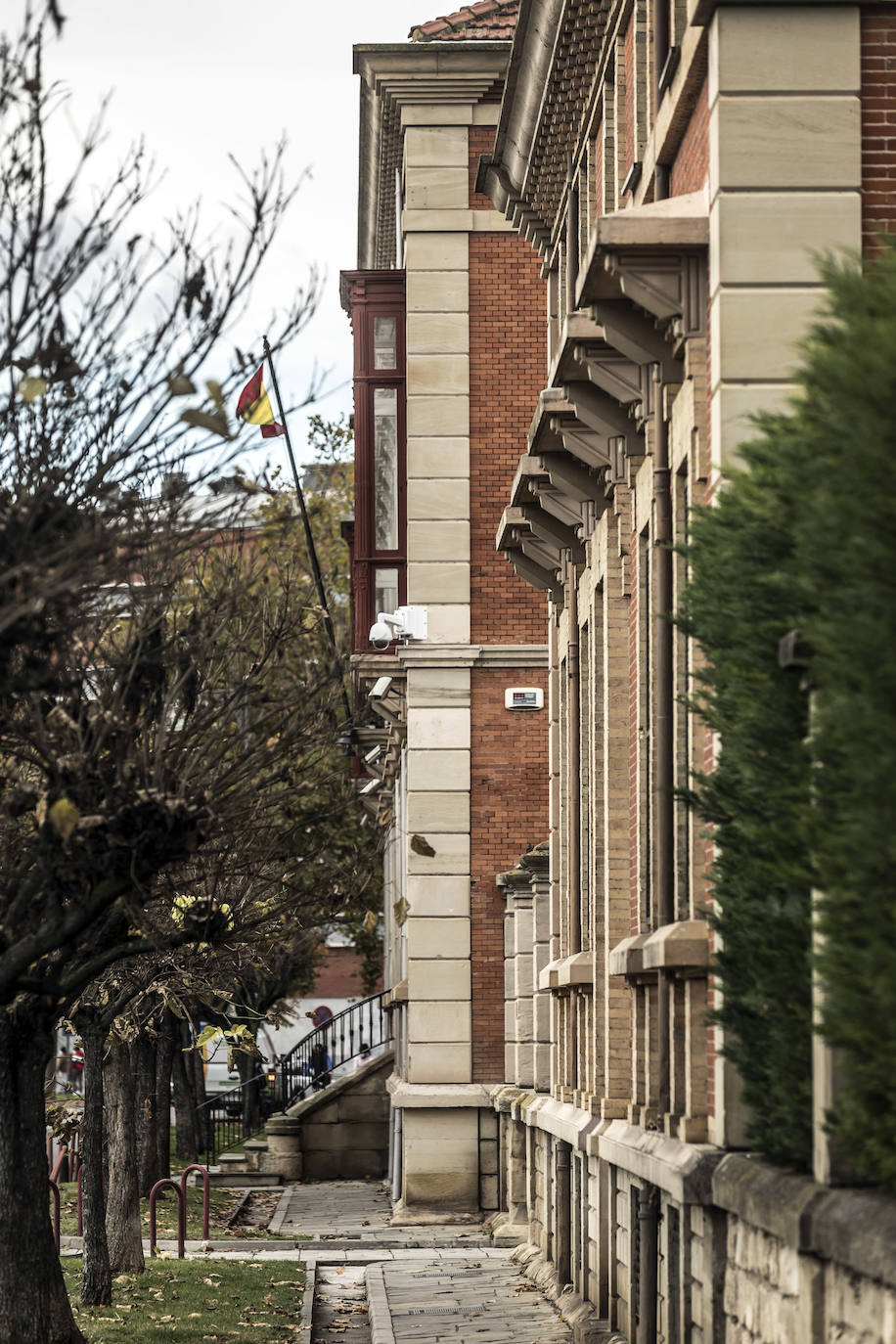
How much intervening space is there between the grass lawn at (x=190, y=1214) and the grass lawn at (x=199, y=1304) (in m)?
4.46

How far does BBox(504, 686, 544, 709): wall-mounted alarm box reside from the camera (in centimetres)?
2766

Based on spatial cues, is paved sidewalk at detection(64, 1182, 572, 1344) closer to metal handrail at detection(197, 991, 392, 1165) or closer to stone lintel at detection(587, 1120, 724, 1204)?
stone lintel at detection(587, 1120, 724, 1204)

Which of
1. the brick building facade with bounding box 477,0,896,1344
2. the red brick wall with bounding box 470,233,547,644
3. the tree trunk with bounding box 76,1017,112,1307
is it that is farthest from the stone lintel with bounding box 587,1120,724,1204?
the red brick wall with bounding box 470,233,547,644

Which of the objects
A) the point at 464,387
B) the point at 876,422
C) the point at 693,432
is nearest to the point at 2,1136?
the point at 693,432

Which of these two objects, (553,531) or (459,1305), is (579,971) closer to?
(459,1305)

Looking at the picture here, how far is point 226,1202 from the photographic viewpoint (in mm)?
30188

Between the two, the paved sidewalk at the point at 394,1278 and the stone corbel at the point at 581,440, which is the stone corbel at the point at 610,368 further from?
the paved sidewalk at the point at 394,1278

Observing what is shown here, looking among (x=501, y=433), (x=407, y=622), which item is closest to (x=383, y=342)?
(x=501, y=433)

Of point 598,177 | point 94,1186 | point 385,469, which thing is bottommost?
point 94,1186

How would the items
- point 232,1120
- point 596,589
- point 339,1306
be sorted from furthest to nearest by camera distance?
point 232,1120, point 339,1306, point 596,589

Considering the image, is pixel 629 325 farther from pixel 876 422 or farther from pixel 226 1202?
pixel 226 1202

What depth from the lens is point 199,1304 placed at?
17.3 m

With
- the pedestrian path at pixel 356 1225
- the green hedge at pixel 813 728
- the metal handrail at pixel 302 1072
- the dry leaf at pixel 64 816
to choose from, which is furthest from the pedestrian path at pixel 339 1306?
the metal handrail at pixel 302 1072

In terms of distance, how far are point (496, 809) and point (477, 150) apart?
897 cm
